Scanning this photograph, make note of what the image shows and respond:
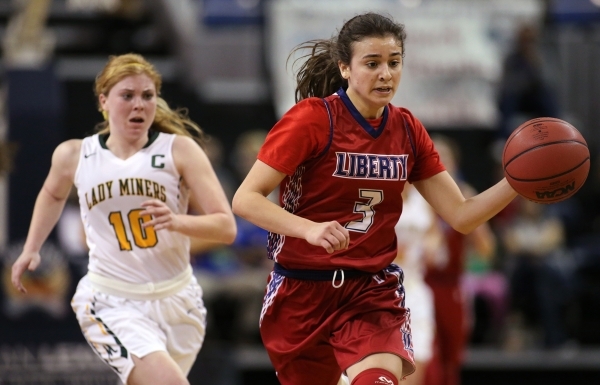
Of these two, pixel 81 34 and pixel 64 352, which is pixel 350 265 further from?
pixel 81 34

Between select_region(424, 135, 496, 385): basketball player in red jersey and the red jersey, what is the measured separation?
12.8 ft

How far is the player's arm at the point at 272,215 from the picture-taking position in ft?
12.5

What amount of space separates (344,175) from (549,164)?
86cm

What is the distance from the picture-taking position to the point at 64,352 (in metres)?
8.48

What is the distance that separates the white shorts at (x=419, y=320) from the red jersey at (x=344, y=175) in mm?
3065

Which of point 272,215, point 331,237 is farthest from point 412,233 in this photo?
point 331,237

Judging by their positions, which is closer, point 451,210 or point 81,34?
point 451,210

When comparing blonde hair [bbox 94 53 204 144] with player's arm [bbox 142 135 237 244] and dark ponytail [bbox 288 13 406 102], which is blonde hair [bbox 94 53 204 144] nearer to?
player's arm [bbox 142 135 237 244]

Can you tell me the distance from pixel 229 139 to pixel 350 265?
7.78 meters

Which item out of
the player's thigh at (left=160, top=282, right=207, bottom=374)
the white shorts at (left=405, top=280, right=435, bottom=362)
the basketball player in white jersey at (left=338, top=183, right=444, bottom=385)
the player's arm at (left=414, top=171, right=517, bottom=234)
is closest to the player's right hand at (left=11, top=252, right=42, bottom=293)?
the player's thigh at (left=160, top=282, right=207, bottom=374)

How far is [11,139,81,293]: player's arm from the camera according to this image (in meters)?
5.13

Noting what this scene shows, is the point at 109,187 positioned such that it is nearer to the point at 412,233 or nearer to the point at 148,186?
the point at 148,186

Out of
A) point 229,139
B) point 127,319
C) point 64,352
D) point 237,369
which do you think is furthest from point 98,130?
point 229,139

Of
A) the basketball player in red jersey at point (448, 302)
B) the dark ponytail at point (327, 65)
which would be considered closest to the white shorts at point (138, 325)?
the dark ponytail at point (327, 65)
